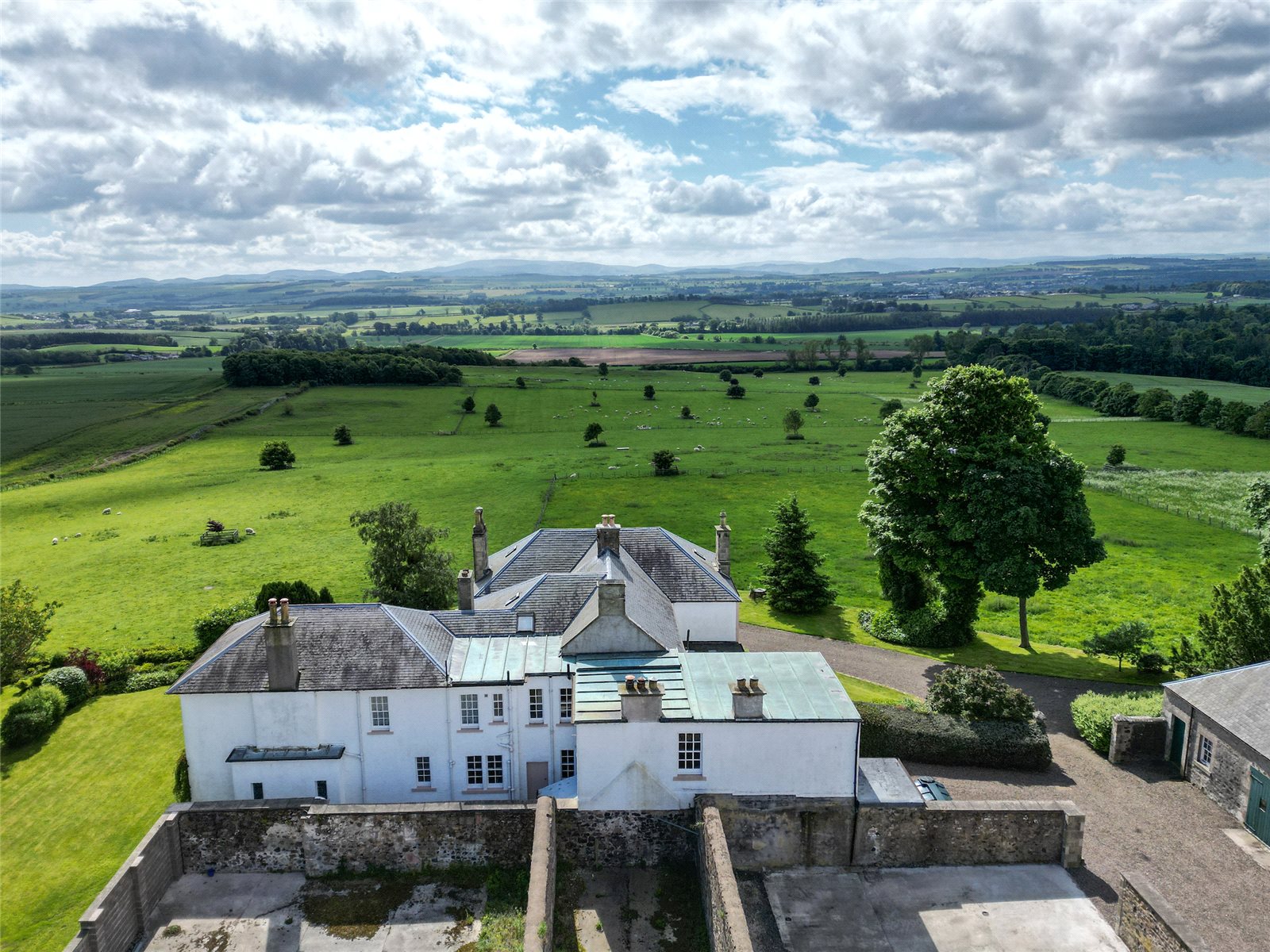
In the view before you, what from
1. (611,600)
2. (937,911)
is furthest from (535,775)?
(937,911)

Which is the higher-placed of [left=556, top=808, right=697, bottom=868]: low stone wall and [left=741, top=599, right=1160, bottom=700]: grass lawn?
[left=556, top=808, right=697, bottom=868]: low stone wall

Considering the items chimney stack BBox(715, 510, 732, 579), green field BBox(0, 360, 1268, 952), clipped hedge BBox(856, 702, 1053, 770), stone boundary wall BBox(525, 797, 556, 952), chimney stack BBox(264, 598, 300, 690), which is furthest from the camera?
chimney stack BBox(715, 510, 732, 579)

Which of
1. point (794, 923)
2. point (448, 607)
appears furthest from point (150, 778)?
point (794, 923)

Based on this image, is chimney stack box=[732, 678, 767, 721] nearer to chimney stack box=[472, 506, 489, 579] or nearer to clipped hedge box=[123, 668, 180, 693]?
chimney stack box=[472, 506, 489, 579]

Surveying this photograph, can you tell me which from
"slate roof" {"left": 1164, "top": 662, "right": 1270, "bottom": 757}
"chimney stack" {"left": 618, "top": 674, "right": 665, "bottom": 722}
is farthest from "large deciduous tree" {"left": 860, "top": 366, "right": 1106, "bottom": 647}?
"chimney stack" {"left": 618, "top": 674, "right": 665, "bottom": 722}

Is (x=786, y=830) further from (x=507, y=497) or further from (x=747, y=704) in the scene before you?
(x=507, y=497)

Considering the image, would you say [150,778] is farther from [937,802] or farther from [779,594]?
[779,594]
